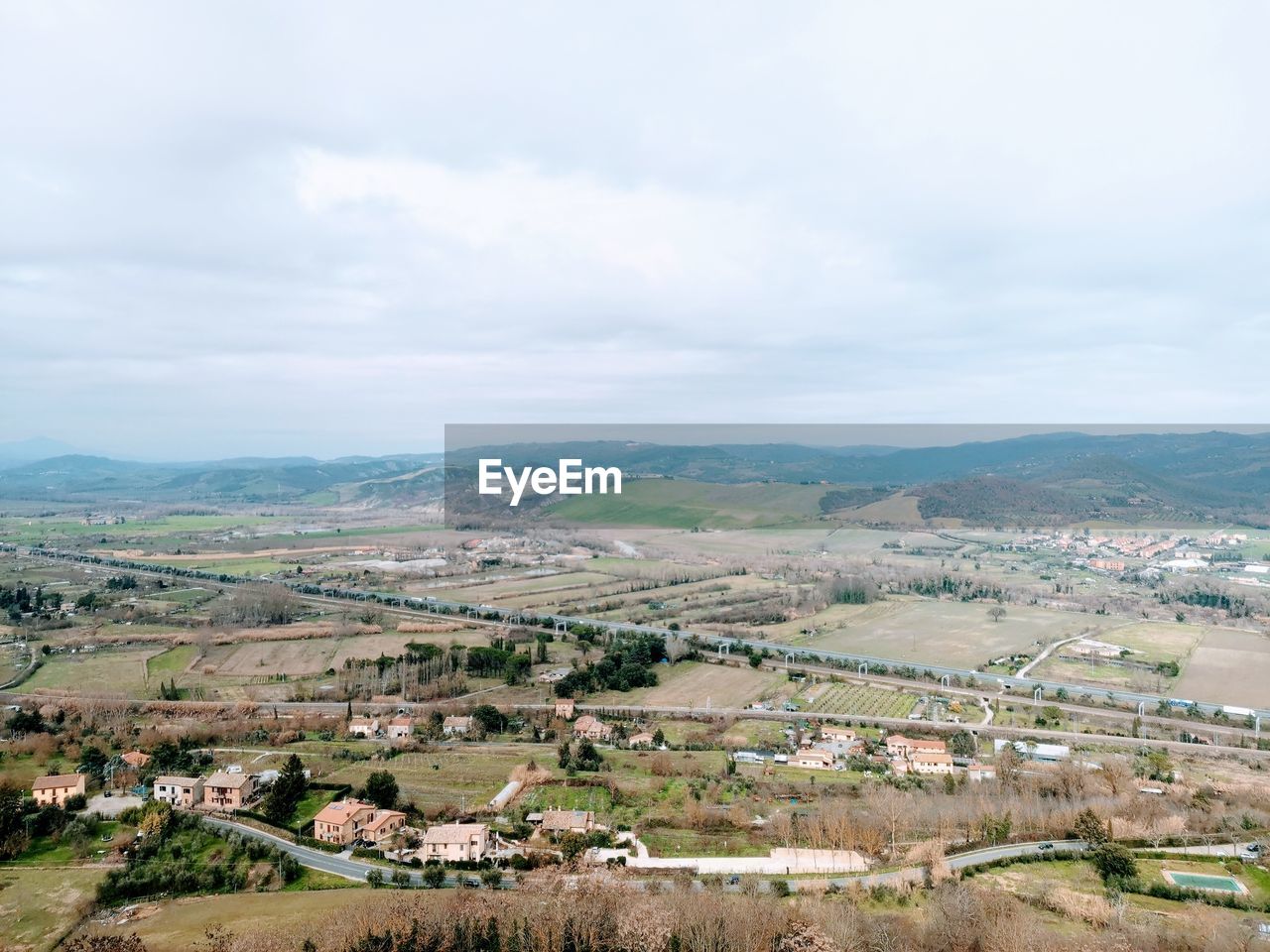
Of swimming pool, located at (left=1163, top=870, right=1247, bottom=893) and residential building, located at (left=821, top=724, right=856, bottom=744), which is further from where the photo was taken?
residential building, located at (left=821, top=724, right=856, bottom=744)

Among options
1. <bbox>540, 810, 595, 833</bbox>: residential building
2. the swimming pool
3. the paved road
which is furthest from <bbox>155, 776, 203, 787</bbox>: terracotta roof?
the swimming pool

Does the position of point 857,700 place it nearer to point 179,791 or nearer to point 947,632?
point 947,632

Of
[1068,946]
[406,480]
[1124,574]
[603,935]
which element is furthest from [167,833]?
[406,480]

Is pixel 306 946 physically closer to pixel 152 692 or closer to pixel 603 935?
pixel 603 935

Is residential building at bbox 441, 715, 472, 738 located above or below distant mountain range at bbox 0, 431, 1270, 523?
below

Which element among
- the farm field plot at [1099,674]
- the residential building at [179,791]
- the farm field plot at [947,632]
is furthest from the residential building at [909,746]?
the residential building at [179,791]

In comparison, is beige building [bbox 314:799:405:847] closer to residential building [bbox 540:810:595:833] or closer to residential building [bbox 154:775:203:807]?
residential building [bbox 540:810:595:833]

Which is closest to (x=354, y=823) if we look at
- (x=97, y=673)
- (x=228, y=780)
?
(x=228, y=780)

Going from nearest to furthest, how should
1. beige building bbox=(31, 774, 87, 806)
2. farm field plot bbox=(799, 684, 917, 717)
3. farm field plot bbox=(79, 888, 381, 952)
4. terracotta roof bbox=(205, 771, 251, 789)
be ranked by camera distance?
farm field plot bbox=(79, 888, 381, 952)
beige building bbox=(31, 774, 87, 806)
terracotta roof bbox=(205, 771, 251, 789)
farm field plot bbox=(799, 684, 917, 717)
